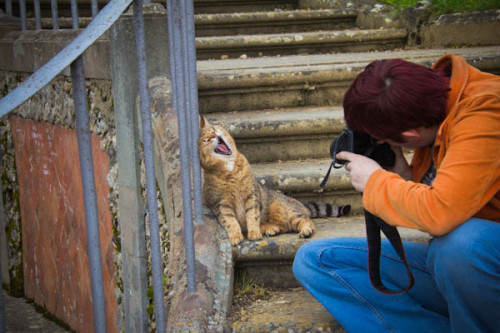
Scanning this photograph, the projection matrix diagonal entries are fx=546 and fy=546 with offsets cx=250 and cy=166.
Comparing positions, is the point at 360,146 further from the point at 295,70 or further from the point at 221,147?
the point at 295,70

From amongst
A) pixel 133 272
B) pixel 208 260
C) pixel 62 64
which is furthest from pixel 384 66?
pixel 133 272

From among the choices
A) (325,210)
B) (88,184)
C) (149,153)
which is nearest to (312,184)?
(325,210)

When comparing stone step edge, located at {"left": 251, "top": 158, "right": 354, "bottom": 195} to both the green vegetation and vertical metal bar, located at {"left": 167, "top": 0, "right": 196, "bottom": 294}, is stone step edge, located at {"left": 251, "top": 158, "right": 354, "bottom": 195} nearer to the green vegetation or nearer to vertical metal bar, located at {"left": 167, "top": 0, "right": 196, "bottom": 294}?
vertical metal bar, located at {"left": 167, "top": 0, "right": 196, "bottom": 294}

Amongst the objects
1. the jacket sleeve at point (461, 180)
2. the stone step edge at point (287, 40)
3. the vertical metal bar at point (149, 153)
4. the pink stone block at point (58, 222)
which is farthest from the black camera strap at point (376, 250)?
the stone step edge at point (287, 40)

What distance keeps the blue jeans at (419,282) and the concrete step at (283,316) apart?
0.43 ft

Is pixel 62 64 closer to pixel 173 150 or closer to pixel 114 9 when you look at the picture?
pixel 114 9

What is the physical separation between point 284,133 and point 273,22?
7.62 ft

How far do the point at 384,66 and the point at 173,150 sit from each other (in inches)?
51.2

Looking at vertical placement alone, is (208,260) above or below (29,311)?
above

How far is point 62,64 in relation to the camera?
62.2 inches

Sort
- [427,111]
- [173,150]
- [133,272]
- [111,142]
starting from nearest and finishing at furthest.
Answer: [427,111], [173,150], [133,272], [111,142]

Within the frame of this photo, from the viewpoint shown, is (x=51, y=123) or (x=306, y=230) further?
(x=51, y=123)

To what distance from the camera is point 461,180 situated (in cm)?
161

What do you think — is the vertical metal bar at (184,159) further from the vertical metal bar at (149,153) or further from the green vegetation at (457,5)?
the green vegetation at (457,5)
